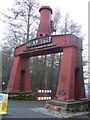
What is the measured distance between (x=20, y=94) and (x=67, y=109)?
6.34 meters

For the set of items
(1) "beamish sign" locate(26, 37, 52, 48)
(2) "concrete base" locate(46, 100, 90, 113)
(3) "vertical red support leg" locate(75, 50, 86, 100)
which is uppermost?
(1) "beamish sign" locate(26, 37, 52, 48)

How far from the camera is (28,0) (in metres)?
19.2

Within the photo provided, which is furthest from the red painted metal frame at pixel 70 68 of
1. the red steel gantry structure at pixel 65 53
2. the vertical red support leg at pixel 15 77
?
the vertical red support leg at pixel 15 77

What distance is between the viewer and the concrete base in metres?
7.87

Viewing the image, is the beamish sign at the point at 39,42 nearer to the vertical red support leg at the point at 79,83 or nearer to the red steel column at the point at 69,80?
the red steel column at the point at 69,80

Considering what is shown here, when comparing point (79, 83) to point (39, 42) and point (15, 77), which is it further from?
point (15, 77)

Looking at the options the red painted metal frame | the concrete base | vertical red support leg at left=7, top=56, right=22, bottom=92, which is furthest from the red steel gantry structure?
vertical red support leg at left=7, top=56, right=22, bottom=92

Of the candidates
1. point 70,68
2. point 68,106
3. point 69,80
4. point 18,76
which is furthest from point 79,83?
point 18,76

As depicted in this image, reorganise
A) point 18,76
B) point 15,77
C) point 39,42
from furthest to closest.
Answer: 1. point 18,76
2. point 15,77
3. point 39,42

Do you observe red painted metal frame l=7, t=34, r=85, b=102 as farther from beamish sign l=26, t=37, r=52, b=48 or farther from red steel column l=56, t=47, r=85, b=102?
beamish sign l=26, t=37, r=52, b=48

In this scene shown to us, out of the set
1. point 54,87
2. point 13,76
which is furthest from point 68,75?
point 54,87

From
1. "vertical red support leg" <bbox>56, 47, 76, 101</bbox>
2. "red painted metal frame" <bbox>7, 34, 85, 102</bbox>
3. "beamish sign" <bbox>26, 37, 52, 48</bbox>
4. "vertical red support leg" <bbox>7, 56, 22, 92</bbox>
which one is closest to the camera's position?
"vertical red support leg" <bbox>56, 47, 76, 101</bbox>

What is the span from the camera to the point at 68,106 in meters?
7.86

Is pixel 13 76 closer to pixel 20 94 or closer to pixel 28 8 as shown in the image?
pixel 20 94
